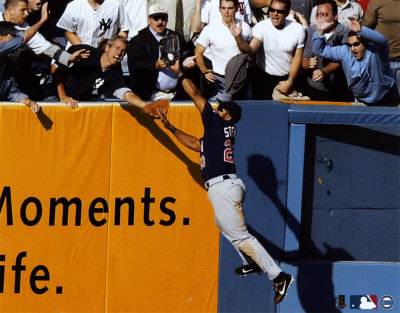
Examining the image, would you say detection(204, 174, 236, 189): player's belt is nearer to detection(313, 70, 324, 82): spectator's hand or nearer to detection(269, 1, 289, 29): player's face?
detection(313, 70, 324, 82): spectator's hand

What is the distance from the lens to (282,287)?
847 cm

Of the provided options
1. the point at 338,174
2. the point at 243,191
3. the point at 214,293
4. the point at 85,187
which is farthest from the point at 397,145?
the point at 85,187

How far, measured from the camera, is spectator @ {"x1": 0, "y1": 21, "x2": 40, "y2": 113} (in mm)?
8969

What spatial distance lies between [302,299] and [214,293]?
98cm

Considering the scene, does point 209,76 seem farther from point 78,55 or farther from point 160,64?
point 78,55

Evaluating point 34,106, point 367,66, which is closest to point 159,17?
point 34,106

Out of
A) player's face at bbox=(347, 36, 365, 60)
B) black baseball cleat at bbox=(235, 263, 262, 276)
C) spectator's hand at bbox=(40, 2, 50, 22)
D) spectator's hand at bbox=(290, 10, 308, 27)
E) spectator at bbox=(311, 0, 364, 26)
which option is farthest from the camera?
spectator at bbox=(311, 0, 364, 26)

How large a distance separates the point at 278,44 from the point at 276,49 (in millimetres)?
63

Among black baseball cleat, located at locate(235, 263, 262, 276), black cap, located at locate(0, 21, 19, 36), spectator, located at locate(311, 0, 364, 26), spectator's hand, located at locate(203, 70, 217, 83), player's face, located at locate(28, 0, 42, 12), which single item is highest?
spectator, located at locate(311, 0, 364, 26)

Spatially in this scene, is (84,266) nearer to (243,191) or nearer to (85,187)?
(85,187)

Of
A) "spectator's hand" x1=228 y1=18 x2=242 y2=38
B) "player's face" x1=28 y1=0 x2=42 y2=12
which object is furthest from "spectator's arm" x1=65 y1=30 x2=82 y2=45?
"spectator's hand" x1=228 y1=18 x2=242 y2=38

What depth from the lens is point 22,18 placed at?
9117mm

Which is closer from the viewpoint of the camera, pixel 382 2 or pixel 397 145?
pixel 397 145

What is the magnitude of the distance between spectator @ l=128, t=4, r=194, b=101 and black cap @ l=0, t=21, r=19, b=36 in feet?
4.23
